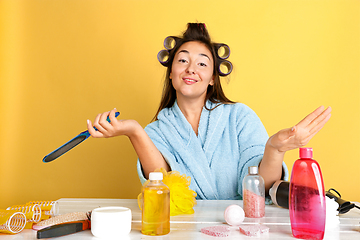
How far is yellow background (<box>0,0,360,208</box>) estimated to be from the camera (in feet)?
6.64

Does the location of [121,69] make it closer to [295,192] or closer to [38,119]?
[38,119]

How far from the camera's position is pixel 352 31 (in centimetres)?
201

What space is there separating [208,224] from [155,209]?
0.17 metres

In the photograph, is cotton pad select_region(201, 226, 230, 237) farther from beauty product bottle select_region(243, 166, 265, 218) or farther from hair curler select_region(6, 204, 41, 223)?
hair curler select_region(6, 204, 41, 223)

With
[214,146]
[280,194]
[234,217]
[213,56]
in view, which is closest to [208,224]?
[234,217]

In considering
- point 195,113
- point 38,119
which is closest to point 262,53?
point 195,113

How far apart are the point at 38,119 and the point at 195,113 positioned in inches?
48.8

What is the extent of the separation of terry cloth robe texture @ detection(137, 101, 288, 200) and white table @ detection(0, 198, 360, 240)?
0.85 ft

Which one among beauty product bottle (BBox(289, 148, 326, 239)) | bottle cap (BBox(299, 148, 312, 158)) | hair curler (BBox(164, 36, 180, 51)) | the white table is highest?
hair curler (BBox(164, 36, 180, 51))

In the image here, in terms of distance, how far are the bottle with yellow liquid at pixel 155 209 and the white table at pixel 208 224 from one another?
0.06 feet

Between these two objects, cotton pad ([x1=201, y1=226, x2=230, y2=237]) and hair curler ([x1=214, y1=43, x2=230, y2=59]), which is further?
hair curler ([x1=214, y1=43, x2=230, y2=59])

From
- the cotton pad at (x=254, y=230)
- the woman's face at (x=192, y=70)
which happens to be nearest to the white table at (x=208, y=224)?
the cotton pad at (x=254, y=230)

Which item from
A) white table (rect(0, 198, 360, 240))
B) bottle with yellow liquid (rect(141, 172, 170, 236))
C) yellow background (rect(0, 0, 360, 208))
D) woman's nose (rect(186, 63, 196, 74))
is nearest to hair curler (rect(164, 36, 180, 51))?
woman's nose (rect(186, 63, 196, 74))

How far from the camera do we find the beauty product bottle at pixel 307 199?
0.63 m
